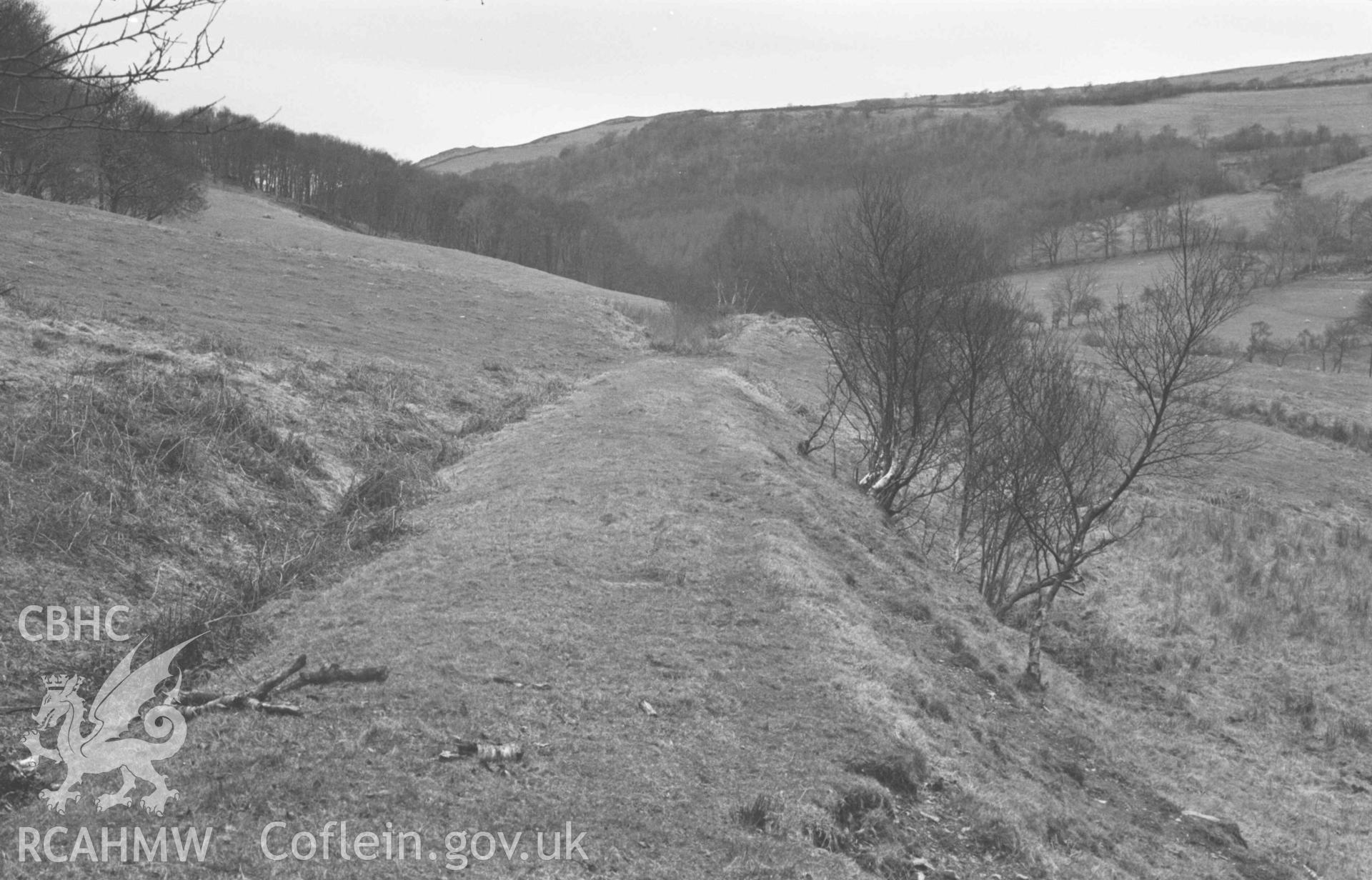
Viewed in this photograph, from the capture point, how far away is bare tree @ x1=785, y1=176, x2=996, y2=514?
54.4ft

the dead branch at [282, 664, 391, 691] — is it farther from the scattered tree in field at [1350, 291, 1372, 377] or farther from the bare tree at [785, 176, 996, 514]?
the scattered tree in field at [1350, 291, 1372, 377]

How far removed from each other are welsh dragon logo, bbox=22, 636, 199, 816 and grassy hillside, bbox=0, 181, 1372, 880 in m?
0.10

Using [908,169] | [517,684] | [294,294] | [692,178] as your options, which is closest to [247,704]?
[517,684]

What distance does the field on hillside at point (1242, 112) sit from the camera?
139m

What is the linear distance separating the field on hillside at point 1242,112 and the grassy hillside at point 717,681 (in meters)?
144

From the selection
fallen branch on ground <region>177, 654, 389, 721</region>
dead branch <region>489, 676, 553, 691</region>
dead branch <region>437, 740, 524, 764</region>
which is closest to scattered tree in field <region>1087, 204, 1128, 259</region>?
dead branch <region>489, 676, 553, 691</region>

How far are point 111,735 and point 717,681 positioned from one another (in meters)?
4.07

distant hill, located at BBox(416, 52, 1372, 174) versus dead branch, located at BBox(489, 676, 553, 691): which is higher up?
distant hill, located at BBox(416, 52, 1372, 174)

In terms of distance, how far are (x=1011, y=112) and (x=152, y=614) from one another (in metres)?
192

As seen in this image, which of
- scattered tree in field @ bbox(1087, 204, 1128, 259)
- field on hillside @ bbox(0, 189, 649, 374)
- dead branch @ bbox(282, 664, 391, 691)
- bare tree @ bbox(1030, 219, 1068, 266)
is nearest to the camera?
dead branch @ bbox(282, 664, 391, 691)

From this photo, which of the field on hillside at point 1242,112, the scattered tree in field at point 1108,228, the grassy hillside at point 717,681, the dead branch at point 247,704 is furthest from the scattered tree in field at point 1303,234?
the dead branch at point 247,704

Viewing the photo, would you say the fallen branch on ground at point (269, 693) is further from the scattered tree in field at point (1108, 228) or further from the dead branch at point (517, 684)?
the scattered tree in field at point (1108, 228)

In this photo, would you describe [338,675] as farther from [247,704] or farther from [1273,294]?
[1273,294]

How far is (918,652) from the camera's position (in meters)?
10.0
